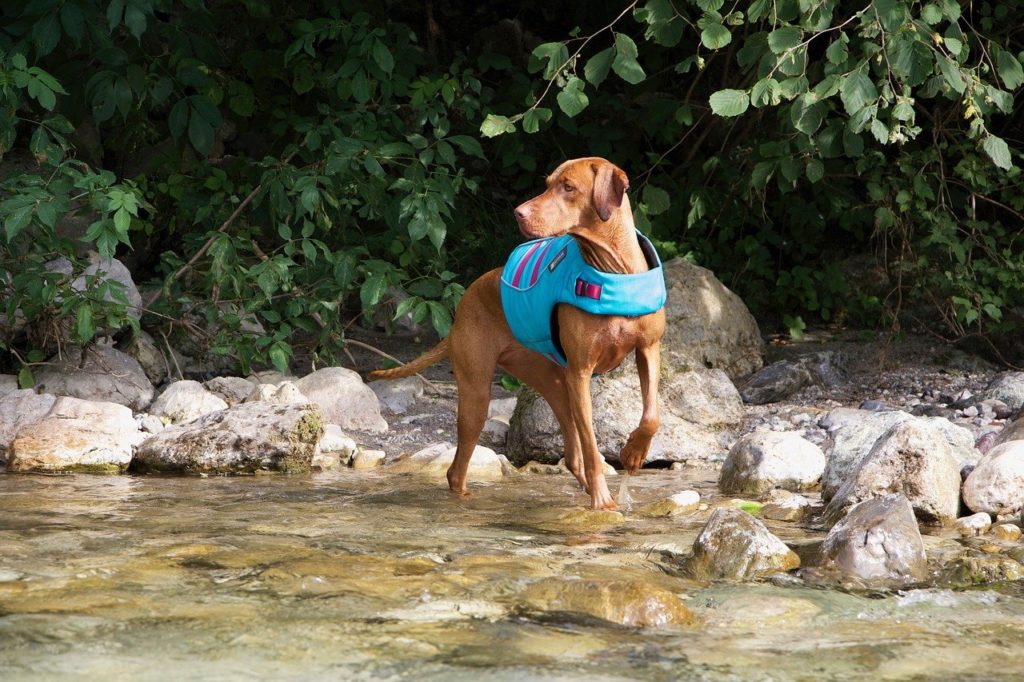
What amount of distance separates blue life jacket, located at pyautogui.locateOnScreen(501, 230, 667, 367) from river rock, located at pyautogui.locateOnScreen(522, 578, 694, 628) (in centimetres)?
143

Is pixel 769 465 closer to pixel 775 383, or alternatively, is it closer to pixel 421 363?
pixel 421 363

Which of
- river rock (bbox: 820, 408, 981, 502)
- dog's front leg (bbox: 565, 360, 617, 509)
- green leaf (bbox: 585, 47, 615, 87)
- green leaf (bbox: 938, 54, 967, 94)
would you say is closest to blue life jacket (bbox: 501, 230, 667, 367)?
dog's front leg (bbox: 565, 360, 617, 509)

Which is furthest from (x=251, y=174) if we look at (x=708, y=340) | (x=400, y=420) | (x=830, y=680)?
(x=830, y=680)

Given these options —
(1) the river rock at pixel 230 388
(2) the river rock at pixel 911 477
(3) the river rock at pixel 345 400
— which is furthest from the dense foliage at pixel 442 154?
(2) the river rock at pixel 911 477

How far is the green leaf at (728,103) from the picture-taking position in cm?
577

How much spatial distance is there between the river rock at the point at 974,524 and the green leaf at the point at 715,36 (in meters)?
2.56

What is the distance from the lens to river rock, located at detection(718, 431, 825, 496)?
19.7ft

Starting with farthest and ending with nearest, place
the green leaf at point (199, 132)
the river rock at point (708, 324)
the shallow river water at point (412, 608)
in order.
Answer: the river rock at point (708, 324)
the green leaf at point (199, 132)
the shallow river water at point (412, 608)

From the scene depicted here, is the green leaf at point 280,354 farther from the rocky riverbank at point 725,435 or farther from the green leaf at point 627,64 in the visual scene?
the green leaf at point 627,64

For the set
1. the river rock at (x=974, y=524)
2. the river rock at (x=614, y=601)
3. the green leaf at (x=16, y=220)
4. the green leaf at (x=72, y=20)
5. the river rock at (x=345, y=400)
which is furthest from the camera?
the river rock at (x=345, y=400)

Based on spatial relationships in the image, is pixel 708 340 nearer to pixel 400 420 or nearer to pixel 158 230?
pixel 400 420

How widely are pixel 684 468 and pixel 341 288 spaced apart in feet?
9.06

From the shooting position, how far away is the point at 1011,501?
16.7ft

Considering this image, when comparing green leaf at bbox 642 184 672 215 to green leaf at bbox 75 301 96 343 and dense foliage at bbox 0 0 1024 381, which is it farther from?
green leaf at bbox 75 301 96 343
